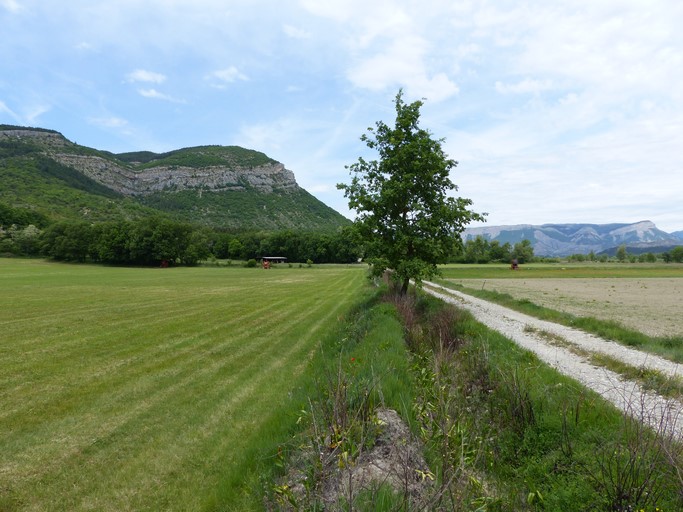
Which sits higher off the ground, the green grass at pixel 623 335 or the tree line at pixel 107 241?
the tree line at pixel 107 241

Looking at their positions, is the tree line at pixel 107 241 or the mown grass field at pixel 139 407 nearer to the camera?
the mown grass field at pixel 139 407

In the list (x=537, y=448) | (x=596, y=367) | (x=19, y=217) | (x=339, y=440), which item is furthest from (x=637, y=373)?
(x=19, y=217)

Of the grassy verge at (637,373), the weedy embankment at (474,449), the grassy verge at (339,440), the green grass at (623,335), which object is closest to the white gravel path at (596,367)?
the grassy verge at (637,373)

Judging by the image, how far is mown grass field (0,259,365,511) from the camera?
17.4 ft

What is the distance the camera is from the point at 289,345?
14.8 metres

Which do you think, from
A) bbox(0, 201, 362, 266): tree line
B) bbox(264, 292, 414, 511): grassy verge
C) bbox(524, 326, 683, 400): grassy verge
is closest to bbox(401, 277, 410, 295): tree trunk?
bbox(524, 326, 683, 400): grassy verge

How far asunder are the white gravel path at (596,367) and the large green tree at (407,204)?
472 cm

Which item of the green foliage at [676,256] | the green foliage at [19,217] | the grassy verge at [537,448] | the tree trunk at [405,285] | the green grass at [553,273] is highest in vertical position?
the green foliage at [19,217]

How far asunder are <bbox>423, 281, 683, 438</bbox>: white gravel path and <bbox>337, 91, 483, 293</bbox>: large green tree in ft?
15.5

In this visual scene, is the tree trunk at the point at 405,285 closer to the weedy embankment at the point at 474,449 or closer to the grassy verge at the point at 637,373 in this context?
the grassy verge at the point at 637,373

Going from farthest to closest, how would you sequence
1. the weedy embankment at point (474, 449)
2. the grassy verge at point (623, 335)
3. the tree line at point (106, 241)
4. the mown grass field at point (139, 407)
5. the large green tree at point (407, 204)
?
1. the tree line at point (106, 241)
2. the large green tree at point (407, 204)
3. the grassy verge at point (623, 335)
4. the mown grass field at point (139, 407)
5. the weedy embankment at point (474, 449)

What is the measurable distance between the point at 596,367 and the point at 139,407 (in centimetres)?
1160

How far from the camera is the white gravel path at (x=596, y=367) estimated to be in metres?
6.50

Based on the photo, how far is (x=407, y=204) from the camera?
20594mm
